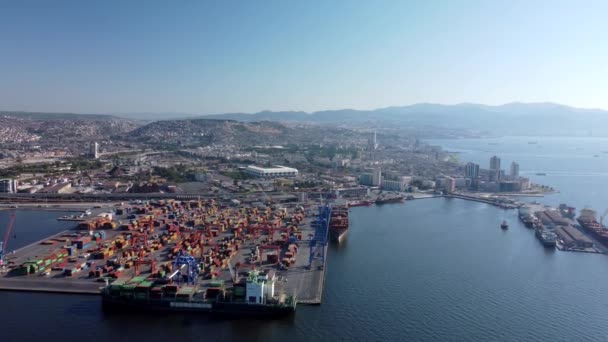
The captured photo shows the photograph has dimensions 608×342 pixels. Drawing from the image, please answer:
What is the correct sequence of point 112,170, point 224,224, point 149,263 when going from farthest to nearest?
point 112,170 < point 224,224 < point 149,263

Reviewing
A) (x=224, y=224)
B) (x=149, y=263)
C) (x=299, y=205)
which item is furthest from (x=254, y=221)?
(x=149, y=263)

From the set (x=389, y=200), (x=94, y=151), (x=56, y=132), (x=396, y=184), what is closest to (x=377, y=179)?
(x=396, y=184)

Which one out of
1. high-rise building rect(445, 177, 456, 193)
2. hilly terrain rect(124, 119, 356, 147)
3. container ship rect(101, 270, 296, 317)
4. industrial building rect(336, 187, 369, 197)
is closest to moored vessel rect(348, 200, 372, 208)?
industrial building rect(336, 187, 369, 197)

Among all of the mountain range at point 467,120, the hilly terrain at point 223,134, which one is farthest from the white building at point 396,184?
the mountain range at point 467,120

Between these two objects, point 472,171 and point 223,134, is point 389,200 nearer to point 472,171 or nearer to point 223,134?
point 472,171

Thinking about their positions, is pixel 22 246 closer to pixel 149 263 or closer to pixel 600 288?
pixel 149 263

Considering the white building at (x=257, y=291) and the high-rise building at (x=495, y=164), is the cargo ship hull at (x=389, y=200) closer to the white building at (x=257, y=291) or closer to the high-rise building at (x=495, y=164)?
the high-rise building at (x=495, y=164)

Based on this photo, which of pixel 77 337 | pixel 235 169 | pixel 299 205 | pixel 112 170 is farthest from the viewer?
pixel 235 169
